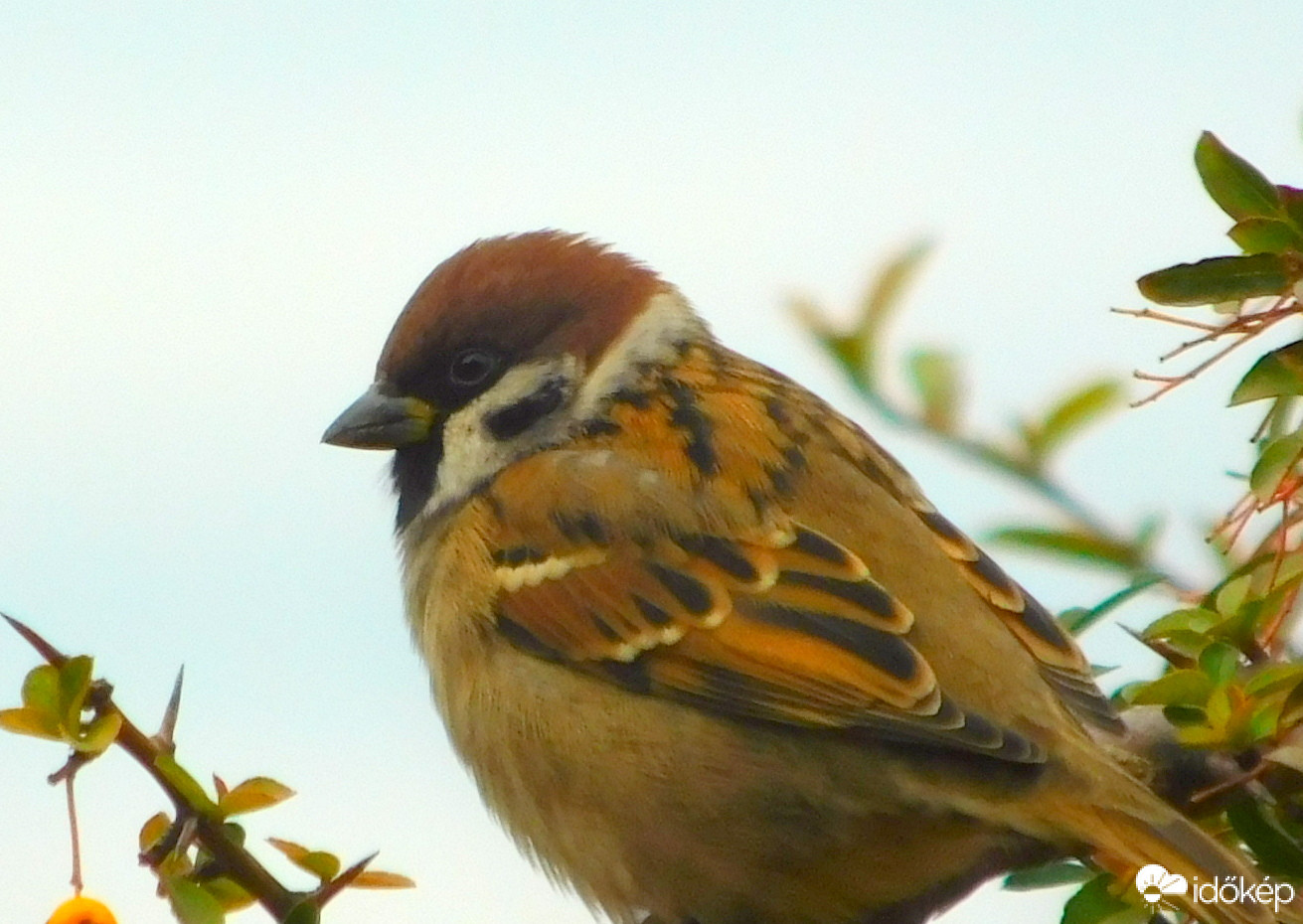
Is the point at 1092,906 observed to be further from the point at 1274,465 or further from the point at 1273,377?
the point at 1273,377

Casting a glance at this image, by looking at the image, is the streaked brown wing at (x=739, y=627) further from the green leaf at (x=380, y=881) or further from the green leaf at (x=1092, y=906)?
the green leaf at (x=380, y=881)

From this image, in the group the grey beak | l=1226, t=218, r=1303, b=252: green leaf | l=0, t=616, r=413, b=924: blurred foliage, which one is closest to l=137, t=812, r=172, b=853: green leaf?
l=0, t=616, r=413, b=924: blurred foliage

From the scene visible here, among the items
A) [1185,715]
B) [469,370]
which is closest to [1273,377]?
[1185,715]

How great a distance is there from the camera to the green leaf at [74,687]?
6.86ft

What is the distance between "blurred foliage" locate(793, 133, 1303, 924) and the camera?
93.8 inches

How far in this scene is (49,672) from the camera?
6.92 feet

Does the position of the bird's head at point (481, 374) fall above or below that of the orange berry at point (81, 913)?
above

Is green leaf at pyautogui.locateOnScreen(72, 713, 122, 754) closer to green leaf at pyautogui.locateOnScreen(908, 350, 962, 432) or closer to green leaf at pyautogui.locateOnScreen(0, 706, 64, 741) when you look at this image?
green leaf at pyautogui.locateOnScreen(0, 706, 64, 741)

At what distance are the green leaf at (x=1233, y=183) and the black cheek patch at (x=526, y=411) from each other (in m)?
2.01

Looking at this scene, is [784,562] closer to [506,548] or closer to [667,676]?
[667,676]

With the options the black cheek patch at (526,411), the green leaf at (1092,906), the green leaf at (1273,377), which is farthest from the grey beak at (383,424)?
the green leaf at (1273,377)

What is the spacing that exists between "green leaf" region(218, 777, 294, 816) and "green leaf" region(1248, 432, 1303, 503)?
1.34 meters

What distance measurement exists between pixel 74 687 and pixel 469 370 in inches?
88.5

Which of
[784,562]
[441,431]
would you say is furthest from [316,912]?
[441,431]
